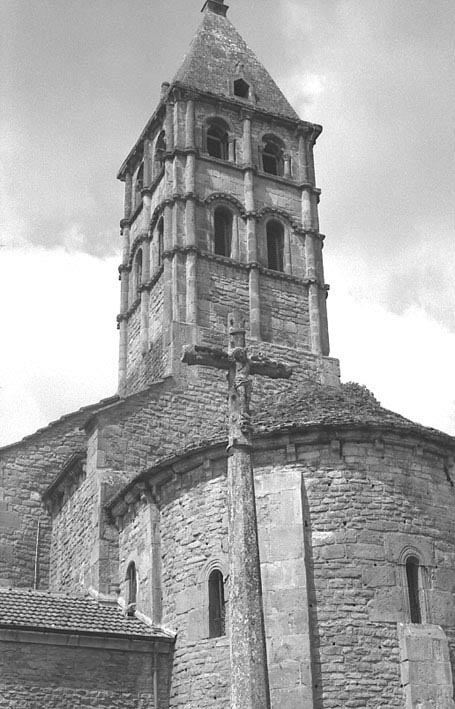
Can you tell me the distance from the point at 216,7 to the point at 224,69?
5.44 m

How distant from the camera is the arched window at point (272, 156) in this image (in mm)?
28094

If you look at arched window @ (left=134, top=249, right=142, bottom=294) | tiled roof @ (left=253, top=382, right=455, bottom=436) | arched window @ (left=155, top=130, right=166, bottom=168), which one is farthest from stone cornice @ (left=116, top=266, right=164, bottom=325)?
tiled roof @ (left=253, top=382, right=455, bottom=436)

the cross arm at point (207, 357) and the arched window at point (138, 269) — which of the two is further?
the arched window at point (138, 269)

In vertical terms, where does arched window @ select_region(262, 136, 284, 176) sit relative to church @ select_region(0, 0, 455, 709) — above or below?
above

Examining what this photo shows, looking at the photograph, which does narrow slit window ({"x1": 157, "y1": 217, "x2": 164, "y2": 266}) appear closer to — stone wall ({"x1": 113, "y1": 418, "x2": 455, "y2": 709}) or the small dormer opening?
the small dormer opening

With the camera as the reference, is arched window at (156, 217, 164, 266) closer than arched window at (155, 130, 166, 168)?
Yes

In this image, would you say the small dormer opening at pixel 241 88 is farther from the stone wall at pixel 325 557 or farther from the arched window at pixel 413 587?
the arched window at pixel 413 587

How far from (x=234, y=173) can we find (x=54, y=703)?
1559cm

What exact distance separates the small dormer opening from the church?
7738mm

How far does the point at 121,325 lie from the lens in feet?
88.4

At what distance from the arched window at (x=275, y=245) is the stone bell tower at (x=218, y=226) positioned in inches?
1.3

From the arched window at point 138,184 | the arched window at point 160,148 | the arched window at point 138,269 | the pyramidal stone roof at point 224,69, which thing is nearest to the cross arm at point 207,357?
the arched window at point 138,269

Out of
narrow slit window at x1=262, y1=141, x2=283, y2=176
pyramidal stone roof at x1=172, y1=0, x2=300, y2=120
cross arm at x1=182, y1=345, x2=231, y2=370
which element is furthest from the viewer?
pyramidal stone roof at x1=172, y1=0, x2=300, y2=120

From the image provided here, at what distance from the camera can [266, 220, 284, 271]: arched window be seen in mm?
26242
